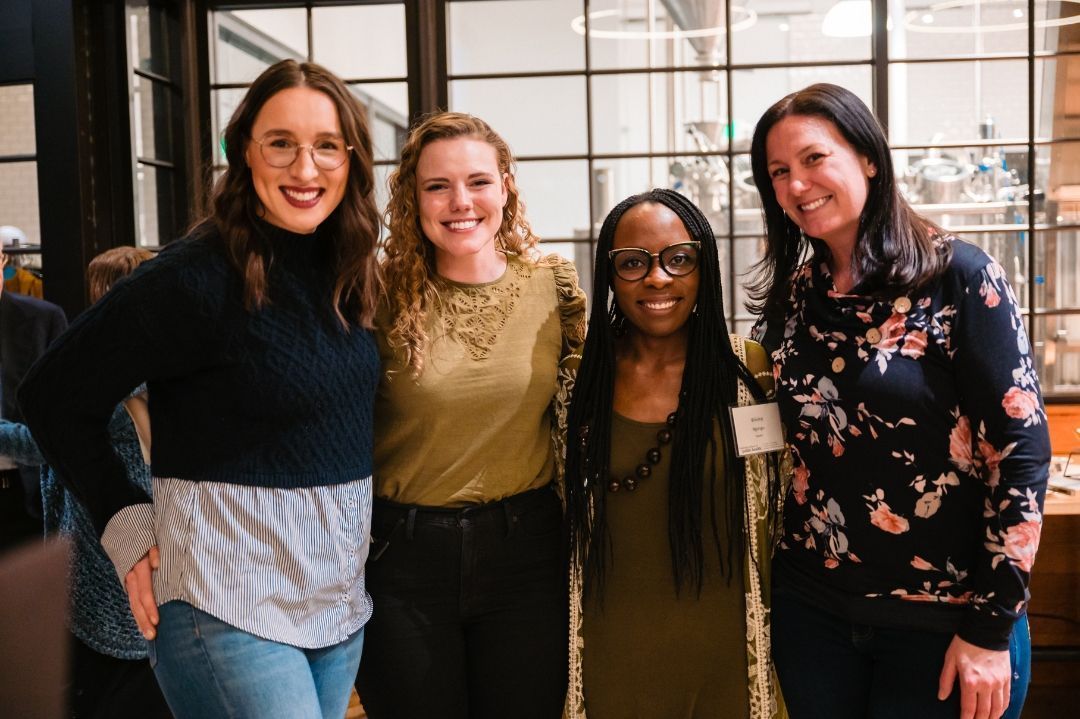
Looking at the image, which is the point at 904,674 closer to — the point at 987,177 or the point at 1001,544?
the point at 1001,544

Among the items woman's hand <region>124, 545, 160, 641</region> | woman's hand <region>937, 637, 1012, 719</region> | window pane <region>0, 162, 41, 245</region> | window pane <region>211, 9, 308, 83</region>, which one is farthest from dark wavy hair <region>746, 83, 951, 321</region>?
window pane <region>211, 9, 308, 83</region>

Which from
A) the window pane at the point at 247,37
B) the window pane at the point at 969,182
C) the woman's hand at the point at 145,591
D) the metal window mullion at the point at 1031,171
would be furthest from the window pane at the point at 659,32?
the woman's hand at the point at 145,591

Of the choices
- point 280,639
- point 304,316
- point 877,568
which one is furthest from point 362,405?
point 877,568

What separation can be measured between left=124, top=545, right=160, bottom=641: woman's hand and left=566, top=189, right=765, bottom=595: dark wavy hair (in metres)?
0.68

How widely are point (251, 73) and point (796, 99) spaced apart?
301cm

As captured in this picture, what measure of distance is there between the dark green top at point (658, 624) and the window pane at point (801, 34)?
107 inches

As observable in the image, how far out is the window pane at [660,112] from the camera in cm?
397

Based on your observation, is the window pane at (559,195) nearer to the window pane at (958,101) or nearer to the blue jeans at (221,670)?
the window pane at (958,101)

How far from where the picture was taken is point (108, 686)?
2252 millimetres

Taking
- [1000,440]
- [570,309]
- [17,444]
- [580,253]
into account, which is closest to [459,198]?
[570,309]

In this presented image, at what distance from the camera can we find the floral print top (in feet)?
4.64

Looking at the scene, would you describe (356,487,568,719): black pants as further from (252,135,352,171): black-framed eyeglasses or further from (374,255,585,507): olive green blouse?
(252,135,352,171): black-framed eyeglasses

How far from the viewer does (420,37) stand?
389 centimetres

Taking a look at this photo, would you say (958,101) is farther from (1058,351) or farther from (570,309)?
(570,309)
